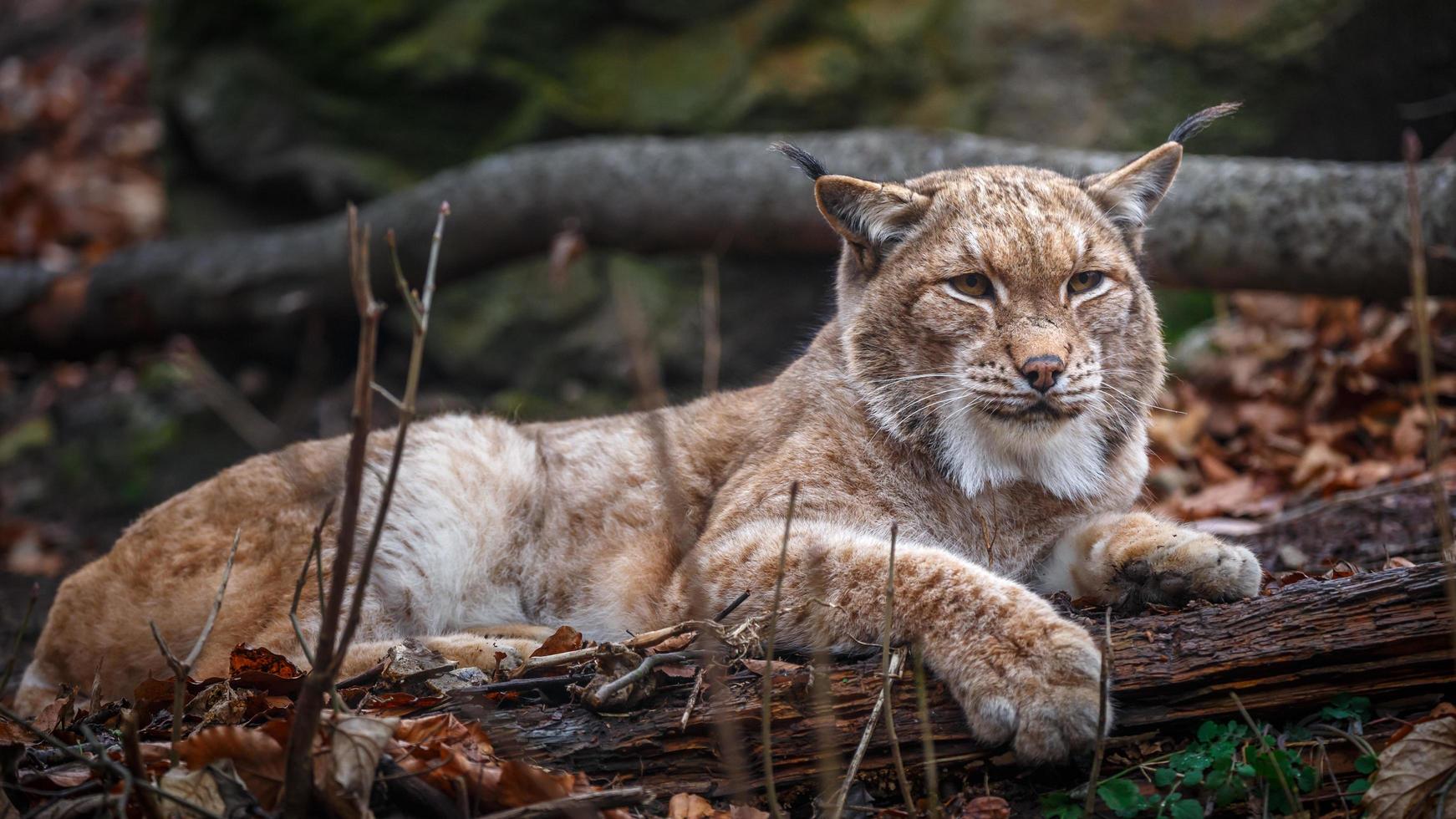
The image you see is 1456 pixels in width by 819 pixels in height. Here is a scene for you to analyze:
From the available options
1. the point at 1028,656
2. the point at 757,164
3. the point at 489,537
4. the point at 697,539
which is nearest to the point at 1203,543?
the point at 1028,656

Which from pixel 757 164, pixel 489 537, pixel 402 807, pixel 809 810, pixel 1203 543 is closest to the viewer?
pixel 402 807

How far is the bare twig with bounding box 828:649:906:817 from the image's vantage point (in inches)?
103

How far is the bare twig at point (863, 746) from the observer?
262 cm

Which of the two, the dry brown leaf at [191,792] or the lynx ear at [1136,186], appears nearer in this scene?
the dry brown leaf at [191,792]

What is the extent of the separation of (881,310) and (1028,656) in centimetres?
159

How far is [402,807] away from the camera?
8.99 feet

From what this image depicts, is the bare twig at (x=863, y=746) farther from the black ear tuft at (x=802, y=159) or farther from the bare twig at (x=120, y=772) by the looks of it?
the black ear tuft at (x=802, y=159)

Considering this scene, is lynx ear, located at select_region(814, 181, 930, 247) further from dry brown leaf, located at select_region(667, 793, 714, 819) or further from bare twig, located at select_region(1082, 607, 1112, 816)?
dry brown leaf, located at select_region(667, 793, 714, 819)

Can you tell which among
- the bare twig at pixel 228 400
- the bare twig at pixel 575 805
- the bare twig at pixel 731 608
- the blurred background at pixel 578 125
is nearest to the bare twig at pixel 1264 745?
the bare twig at pixel 731 608

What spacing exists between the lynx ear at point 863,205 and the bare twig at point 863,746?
171cm

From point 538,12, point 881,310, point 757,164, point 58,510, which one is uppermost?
point 538,12

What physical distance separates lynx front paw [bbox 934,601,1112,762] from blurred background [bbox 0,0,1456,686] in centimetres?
477

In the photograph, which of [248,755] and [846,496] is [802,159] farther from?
[248,755]

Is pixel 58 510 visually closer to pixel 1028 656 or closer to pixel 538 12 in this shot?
pixel 538 12
